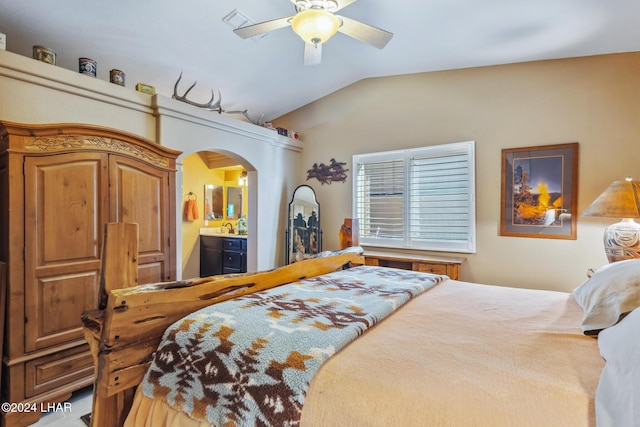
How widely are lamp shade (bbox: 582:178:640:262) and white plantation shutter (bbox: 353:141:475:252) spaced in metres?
1.11

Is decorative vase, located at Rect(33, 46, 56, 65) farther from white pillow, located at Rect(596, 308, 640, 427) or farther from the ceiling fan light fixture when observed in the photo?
white pillow, located at Rect(596, 308, 640, 427)

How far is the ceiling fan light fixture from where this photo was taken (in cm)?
173

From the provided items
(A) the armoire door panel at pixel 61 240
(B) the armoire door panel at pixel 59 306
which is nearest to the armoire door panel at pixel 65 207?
(A) the armoire door panel at pixel 61 240

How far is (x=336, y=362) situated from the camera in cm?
100

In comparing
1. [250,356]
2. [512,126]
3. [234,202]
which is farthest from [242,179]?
[250,356]

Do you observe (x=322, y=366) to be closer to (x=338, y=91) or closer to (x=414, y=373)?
(x=414, y=373)

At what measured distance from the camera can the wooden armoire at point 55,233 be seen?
5.95ft

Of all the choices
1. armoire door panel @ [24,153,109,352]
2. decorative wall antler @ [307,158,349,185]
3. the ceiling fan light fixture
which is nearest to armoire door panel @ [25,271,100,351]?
armoire door panel @ [24,153,109,352]

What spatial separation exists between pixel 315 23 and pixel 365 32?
39 cm

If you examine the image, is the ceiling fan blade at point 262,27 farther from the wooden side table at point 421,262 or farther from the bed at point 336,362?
the wooden side table at point 421,262

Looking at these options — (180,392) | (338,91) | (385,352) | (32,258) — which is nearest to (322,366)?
(385,352)

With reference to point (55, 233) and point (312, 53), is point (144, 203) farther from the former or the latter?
point (312, 53)

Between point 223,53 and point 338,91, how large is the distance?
170 centimetres

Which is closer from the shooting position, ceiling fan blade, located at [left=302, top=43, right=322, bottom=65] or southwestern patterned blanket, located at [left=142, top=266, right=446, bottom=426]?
southwestern patterned blanket, located at [left=142, top=266, right=446, bottom=426]
